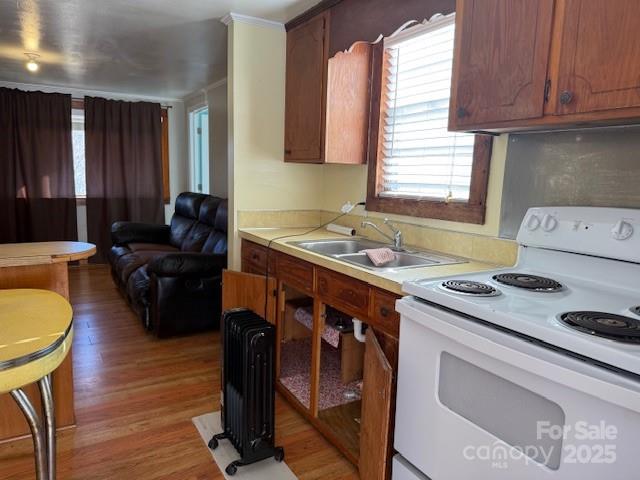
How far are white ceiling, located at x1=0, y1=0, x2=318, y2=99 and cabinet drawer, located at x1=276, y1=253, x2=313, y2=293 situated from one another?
1.45 metres

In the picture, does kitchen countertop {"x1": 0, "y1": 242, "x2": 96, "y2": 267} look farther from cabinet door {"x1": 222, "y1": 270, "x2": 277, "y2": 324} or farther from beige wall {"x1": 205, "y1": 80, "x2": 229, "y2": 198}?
beige wall {"x1": 205, "y1": 80, "x2": 229, "y2": 198}

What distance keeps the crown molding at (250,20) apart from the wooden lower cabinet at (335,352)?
1358 millimetres

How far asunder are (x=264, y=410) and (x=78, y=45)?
10.5 feet

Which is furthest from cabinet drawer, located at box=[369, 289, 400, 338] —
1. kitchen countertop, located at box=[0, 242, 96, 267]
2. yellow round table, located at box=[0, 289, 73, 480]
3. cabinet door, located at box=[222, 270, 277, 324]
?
kitchen countertop, located at box=[0, 242, 96, 267]

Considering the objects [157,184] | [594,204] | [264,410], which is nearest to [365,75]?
[594,204]

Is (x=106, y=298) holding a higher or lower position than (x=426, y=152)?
lower

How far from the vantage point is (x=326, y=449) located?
202cm

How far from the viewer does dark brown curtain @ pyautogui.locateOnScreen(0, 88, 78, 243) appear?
4.96m

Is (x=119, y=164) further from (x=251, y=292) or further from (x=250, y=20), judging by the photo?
(x=251, y=292)

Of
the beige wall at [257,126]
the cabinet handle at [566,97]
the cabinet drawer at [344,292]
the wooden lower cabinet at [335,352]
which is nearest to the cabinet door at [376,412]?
the wooden lower cabinet at [335,352]

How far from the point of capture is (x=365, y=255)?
2.13 meters

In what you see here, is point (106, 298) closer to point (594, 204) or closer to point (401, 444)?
point (401, 444)

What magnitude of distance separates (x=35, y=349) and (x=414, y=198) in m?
1.75

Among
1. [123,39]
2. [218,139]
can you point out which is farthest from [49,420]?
[218,139]
